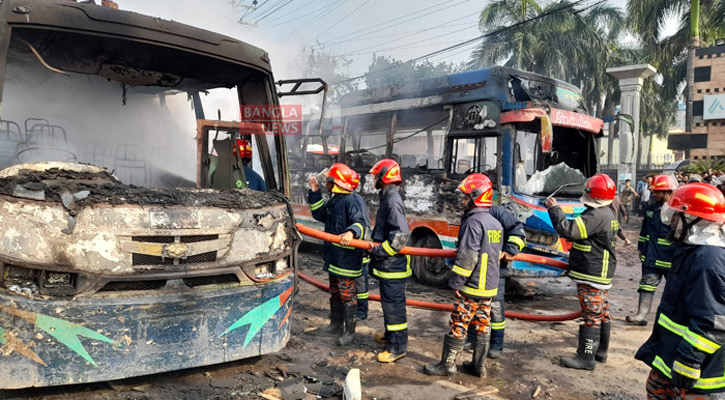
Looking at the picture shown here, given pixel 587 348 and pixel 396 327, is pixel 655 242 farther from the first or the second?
pixel 396 327

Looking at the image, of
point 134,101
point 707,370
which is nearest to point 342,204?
point 134,101

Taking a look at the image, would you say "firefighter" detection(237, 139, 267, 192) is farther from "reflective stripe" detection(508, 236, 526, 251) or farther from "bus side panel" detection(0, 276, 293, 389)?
"reflective stripe" detection(508, 236, 526, 251)

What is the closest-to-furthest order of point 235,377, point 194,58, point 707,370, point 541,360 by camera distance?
point 707,370
point 235,377
point 194,58
point 541,360

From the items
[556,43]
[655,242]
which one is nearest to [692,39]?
[556,43]

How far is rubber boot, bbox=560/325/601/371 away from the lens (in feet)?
14.3

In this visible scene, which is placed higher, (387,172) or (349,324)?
(387,172)

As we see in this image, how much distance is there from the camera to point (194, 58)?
412 centimetres

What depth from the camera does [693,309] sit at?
96.3 inches

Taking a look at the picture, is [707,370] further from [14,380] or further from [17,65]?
[17,65]

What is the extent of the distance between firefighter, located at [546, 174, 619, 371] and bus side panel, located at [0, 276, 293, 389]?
2799 mm

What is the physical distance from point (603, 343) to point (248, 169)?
3857mm

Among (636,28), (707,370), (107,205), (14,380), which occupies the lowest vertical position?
(14,380)

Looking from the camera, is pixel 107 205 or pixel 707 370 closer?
pixel 707 370

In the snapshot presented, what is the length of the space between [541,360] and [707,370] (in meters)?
2.27
